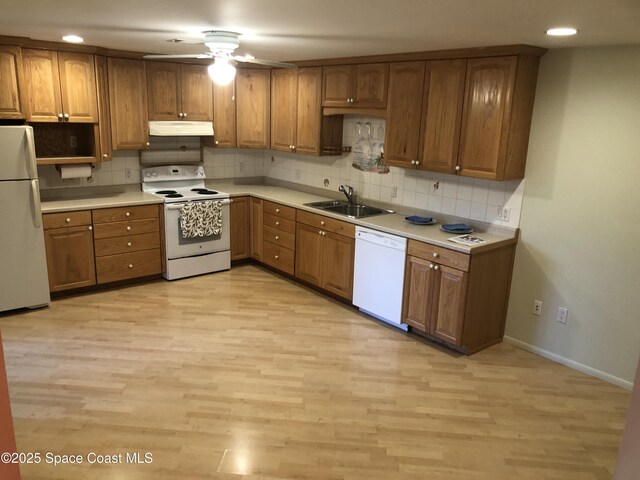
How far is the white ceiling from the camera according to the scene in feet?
7.85

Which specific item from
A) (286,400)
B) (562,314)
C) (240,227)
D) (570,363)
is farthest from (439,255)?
(240,227)

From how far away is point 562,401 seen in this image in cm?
334

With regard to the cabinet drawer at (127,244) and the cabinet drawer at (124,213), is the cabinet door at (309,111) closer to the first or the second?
the cabinet drawer at (124,213)

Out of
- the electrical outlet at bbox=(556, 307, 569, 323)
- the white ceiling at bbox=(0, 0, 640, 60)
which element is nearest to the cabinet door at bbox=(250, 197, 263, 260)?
the white ceiling at bbox=(0, 0, 640, 60)

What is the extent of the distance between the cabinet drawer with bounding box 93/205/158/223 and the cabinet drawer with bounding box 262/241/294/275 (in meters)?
1.25

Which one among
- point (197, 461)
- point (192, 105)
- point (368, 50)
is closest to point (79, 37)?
point (192, 105)

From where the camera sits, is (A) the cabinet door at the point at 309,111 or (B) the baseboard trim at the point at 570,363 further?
(A) the cabinet door at the point at 309,111

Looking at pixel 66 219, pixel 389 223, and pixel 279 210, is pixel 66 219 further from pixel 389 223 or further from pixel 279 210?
pixel 389 223

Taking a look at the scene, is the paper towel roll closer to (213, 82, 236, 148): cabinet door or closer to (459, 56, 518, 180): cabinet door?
(213, 82, 236, 148): cabinet door

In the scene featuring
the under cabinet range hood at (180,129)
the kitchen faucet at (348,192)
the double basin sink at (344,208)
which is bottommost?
the double basin sink at (344,208)

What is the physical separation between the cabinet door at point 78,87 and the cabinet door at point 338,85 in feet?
7.13

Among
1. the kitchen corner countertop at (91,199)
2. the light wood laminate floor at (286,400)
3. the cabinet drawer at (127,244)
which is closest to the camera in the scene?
the light wood laminate floor at (286,400)

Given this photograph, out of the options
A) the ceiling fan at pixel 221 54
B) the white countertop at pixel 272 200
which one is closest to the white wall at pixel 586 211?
the white countertop at pixel 272 200

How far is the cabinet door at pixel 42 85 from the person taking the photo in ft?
14.3
